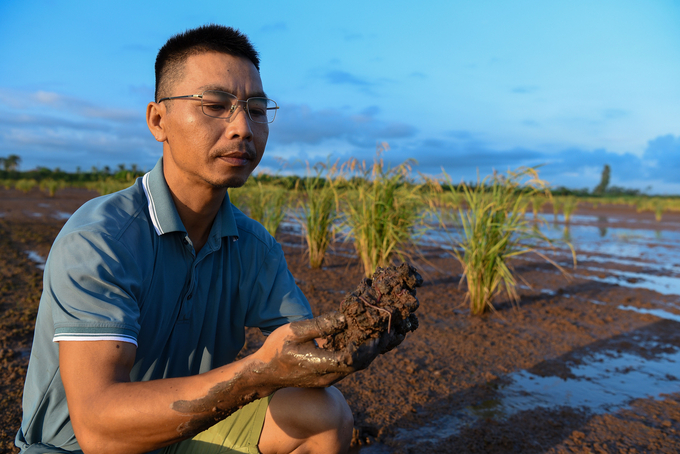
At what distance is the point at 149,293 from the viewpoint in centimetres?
129

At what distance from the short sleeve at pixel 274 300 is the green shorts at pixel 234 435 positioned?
285 millimetres

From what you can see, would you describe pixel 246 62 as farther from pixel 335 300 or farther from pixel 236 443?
pixel 335 300

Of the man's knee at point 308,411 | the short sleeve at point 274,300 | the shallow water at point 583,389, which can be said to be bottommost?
the shallow water at point 583,389

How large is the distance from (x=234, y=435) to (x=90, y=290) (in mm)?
744

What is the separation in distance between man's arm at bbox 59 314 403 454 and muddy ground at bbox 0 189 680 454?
1269 millimetres

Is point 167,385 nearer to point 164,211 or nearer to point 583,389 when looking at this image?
point 164,211

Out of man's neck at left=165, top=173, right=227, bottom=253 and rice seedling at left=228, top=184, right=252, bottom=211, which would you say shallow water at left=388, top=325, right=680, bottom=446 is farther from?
rice seedling at left=228, top=184, right=252, bottom=211

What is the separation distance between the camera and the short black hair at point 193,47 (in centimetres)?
143

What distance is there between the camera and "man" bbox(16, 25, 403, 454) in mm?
982

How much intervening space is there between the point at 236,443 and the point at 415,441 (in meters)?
1.05

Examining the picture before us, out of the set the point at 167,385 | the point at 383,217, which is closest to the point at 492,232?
the point at 383,217

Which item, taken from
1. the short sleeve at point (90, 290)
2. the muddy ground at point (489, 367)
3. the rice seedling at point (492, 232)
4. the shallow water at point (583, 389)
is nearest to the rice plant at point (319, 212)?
the muddy ground at point (489, 367)

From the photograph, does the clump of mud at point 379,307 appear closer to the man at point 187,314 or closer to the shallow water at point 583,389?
the man at point 187,314

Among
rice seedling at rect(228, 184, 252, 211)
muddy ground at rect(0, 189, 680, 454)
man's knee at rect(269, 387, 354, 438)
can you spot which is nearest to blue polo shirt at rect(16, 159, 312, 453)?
man's knee at rect(269, 387, 354, 438)
